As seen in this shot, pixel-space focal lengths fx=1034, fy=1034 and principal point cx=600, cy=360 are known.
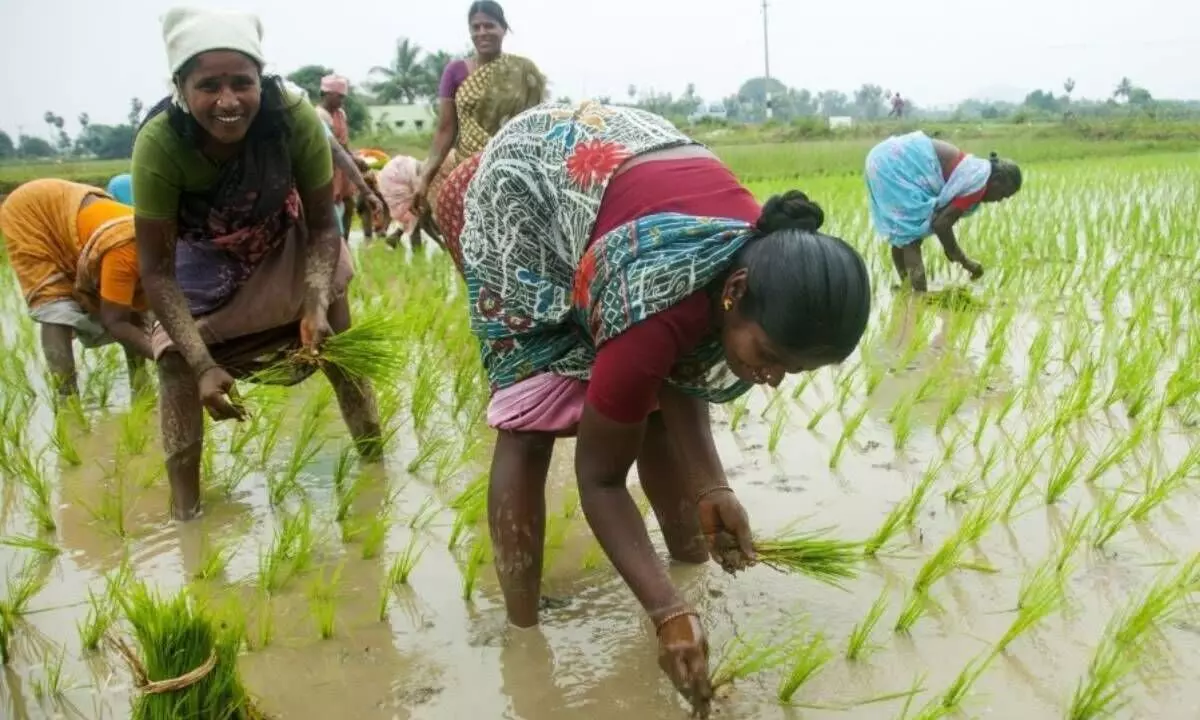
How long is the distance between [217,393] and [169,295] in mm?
279

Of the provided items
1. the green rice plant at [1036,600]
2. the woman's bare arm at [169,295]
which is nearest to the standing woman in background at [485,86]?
the woman's bare arm at [169,295]

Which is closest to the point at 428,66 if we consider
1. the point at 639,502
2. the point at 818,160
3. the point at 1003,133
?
the point at 1003,133

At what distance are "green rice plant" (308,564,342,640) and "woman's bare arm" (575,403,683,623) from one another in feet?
2.33

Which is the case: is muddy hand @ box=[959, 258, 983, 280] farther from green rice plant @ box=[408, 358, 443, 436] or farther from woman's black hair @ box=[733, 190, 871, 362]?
woman's black hair @ box=[733, 190, 871, 362]

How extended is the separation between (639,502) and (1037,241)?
16.5ft

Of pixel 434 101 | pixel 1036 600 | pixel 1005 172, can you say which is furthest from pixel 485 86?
pixel 434 101

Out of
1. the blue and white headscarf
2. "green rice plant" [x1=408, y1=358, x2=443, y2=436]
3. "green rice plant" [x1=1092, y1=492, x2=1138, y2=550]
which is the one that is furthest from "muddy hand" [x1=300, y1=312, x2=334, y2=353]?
the blue and white headscarf

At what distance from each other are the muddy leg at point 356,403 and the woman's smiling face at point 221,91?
0.75 meters

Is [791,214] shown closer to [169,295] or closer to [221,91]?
[221,91]

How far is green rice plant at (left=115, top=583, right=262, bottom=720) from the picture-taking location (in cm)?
158

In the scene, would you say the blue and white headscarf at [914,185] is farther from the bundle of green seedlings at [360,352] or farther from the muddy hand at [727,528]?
the muddy hand at [727,528]

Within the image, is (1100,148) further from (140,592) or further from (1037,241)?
(140,592)

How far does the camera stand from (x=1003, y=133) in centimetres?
2416

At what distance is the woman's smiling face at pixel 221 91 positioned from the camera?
7.39 feet
